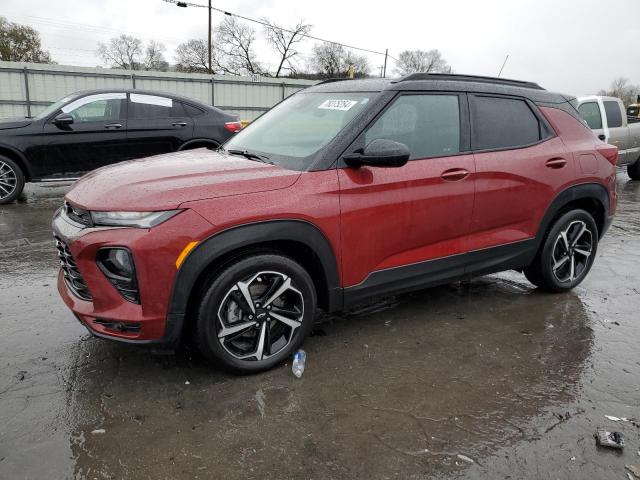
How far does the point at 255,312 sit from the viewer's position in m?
2.91

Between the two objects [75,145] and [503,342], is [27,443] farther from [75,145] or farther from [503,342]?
[75,145]

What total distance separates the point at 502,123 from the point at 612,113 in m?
8.04

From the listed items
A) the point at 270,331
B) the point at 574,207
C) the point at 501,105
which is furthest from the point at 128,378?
the point at 574,207

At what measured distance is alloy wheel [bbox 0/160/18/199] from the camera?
7395mm

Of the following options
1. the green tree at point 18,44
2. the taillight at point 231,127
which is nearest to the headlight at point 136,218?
the taillight at point 231,127

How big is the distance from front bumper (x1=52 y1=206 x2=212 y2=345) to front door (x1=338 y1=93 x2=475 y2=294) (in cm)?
100

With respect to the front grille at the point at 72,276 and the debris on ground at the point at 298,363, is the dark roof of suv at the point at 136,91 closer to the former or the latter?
the front grille at the point at 72,276

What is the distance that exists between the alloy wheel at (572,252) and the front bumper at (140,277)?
3.12m

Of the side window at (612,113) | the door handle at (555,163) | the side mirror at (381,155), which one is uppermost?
the side window at (612,113)

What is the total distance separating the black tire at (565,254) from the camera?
425cm

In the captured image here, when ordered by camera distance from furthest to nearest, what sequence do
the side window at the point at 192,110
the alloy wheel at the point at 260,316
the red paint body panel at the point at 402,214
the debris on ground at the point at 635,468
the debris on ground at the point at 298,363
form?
1. the side window at the point at 192,110
2. the red paint body panel at the point at 402,214
3. the debris on ground at the point at 298,363
4. the alloy wheel at the point at 260,316
5. the debris on ground at the point at 635,468

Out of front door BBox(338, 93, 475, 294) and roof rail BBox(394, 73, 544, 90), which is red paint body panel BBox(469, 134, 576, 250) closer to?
front door BBox(338, 93, 475, 294)

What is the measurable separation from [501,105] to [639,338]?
6.51 feet

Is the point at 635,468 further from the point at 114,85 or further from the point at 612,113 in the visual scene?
the point at 114,85
